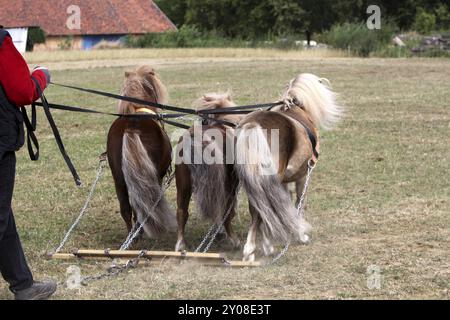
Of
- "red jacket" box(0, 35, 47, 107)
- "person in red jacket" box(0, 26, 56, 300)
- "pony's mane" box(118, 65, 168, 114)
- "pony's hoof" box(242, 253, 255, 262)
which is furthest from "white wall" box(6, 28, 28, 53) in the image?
"red jacket" box(0, 35, 47, 107)

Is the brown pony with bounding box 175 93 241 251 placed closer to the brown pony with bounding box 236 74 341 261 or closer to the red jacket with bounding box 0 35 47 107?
the brown pony with bounding box 236 74 341 261

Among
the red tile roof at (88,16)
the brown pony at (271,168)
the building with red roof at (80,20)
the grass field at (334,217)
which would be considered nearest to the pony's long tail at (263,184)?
the brown pony at (271,168)

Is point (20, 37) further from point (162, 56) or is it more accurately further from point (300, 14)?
point (300, 14)

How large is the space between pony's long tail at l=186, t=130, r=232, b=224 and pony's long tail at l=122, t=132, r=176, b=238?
0.45 meters

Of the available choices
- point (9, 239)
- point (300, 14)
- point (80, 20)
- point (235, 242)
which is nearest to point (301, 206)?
point (235, 242)

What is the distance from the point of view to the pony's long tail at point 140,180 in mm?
7105

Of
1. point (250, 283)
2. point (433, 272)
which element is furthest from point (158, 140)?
point (433, 272)

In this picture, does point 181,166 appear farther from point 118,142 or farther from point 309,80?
point 309,80

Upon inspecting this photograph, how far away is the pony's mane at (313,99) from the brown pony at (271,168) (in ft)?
1.19

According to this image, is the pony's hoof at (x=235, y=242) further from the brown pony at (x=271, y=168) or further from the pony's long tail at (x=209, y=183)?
the brown pony at (x=271, y=168)

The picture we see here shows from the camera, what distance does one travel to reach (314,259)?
684 cm

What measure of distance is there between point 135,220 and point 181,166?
107 centimetres

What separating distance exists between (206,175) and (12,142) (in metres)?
2.01

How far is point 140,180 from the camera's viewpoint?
23.4ft
